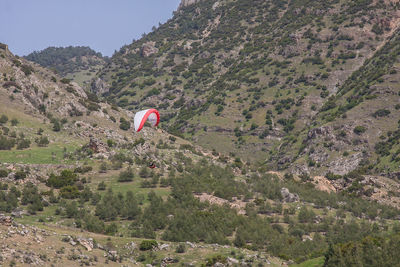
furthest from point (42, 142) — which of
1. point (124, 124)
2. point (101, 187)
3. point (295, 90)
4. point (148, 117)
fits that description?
point (295, 90)

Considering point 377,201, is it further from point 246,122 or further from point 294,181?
point 246,122

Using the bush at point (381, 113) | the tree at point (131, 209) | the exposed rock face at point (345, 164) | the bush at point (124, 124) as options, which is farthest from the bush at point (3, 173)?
the bush at point (381, 113)

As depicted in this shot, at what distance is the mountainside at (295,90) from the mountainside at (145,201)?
23241 mm

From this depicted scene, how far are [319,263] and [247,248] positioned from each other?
10733 millimetres

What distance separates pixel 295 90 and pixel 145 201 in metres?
92.2

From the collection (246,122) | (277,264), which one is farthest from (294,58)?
(277,264)

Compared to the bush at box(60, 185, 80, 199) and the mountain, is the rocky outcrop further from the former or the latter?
the bush at box(60, 185, 80, 199)

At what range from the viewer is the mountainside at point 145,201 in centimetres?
4516

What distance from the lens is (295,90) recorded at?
15100 cm

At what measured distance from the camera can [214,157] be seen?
10488 centimetres

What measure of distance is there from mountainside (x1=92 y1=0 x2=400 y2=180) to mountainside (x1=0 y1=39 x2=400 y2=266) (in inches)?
915

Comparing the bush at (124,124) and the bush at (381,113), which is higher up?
the bush at (381,113)

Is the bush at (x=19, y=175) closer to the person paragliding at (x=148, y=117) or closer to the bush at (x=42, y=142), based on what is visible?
the person paragliding at (x=148, y=117)

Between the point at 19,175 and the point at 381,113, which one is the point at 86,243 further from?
the point at 381,113
